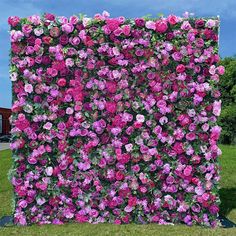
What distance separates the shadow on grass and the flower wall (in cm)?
216

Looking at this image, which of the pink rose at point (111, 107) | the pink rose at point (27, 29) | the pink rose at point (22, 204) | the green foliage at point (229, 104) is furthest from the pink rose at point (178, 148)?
the green foliage at point (229, 104)

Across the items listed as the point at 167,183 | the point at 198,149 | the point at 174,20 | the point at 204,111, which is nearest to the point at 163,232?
the point at 167,183

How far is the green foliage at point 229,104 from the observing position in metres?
42.0

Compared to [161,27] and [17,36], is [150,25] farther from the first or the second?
[17,36]

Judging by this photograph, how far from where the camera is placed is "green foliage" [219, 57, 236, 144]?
4203 cm

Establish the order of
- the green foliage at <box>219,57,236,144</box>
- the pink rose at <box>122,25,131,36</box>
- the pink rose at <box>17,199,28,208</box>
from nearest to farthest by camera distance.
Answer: the pink rose at <box>122,25,131,36</box> → the pink rose at <box>17,199,28,208</box> → the green foliage at <box>219,57,236,144</box>

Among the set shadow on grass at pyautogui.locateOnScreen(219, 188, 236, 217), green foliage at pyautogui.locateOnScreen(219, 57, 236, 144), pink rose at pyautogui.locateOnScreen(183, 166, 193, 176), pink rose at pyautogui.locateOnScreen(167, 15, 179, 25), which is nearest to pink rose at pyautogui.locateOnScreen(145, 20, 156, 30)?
pink rose at pyautogui.locateOnScreen(167, 15, 179, 25)

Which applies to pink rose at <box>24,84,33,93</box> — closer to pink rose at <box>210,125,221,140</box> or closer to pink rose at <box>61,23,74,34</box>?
pink rose at <box>61,23,74,34</box>

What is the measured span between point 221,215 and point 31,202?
12.4 ft

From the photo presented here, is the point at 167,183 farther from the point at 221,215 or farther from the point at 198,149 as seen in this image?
the point at 221,215

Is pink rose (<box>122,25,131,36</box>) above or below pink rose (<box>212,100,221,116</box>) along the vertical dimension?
above

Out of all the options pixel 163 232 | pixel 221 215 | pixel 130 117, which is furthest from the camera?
pixel 221 215

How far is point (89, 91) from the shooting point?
813cm

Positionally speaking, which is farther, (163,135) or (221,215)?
(221,215)
